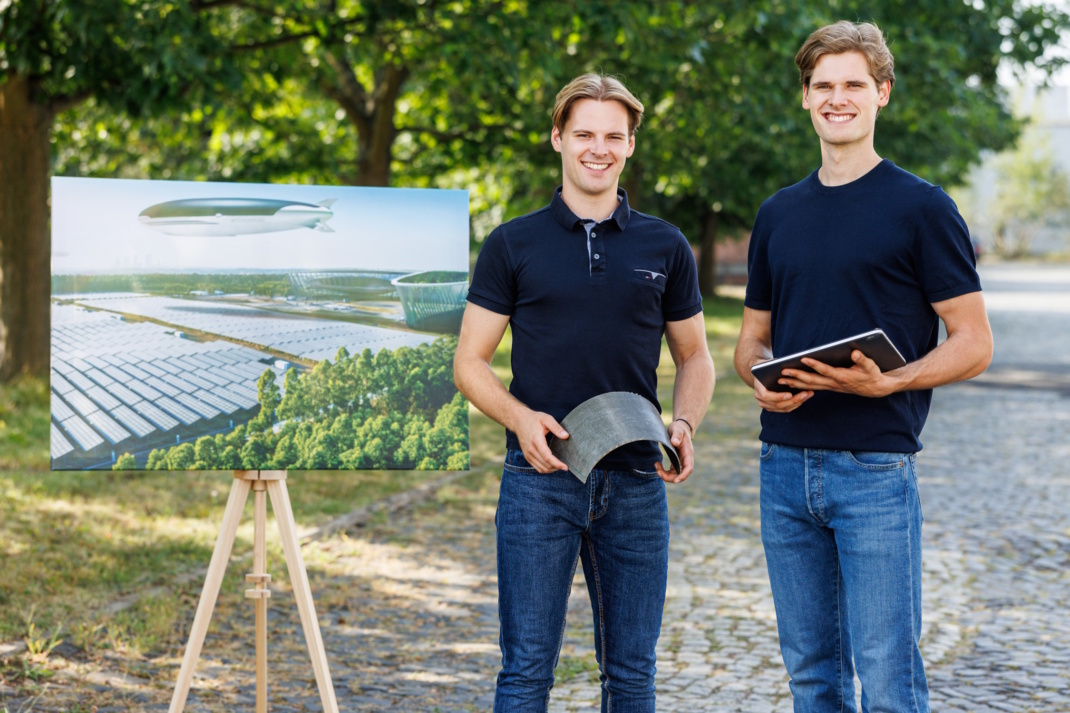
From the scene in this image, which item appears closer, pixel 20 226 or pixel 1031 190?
pixel 20 226

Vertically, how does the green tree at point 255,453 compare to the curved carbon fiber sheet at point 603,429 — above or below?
below

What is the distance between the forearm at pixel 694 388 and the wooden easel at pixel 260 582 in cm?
146

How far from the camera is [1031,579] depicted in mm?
6844

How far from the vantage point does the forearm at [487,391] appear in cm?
309

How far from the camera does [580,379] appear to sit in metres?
3.14

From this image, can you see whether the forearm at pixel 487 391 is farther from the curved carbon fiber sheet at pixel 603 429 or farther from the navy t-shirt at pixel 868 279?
the navy t-shirt at pixel 868 279

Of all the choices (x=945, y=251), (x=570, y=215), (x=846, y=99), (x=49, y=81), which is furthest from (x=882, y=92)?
(x=49, y=81)

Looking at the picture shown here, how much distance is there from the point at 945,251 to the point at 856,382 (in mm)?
393

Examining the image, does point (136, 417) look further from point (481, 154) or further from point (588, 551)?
point (481, 154)

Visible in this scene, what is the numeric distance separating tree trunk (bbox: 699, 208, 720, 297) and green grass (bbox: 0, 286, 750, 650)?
2225 centimetres

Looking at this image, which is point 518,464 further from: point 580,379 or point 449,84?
point 449,84

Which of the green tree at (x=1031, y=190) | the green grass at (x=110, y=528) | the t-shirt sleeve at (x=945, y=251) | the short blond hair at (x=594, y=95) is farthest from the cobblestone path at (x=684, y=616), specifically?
the green tree at (x=1031, y=190)

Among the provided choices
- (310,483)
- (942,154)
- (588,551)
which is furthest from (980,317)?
(942,154)

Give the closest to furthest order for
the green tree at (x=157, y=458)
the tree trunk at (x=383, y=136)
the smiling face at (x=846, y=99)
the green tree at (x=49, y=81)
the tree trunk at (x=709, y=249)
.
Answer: the smiling face at (x=846, y=99), the green tree at (x=157, y=458), the green tree at (x=49, y=81), the tree trunk at (x=383, y=136), the tree trunk at (x=709, y=249)
